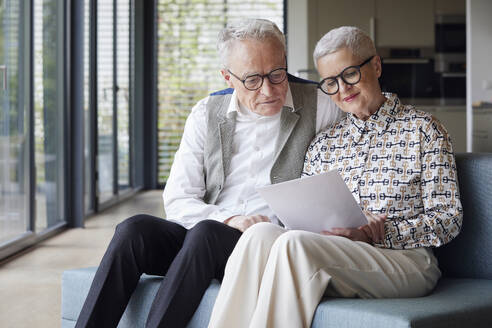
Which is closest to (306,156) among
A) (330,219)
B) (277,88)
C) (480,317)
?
(277,88)

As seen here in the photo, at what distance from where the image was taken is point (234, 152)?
7.31ft

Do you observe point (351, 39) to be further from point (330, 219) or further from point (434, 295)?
point (434, 295)

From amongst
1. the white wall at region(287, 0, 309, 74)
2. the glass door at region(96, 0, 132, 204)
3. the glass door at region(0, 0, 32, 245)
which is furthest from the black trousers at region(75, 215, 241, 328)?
the white wall at region(287, 0, 309, 74)

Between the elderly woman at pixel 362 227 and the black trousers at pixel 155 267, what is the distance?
0.13 metres

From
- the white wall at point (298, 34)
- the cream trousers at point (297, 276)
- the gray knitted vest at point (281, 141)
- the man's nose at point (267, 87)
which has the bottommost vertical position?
the cream trousers at point (297, 276)

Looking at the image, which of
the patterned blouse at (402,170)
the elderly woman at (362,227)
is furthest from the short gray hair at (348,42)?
the patterned blouse at (402,170)

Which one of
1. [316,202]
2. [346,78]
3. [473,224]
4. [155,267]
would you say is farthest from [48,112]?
[473,224]

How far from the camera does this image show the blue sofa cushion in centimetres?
147

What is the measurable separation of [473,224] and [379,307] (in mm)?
576

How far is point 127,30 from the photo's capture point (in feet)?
23.7

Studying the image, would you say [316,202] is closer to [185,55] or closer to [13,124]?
[13,124]

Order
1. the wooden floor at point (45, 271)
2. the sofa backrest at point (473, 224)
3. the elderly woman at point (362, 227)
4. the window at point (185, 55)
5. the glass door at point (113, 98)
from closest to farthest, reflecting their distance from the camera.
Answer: the elderly woman at point (362, 227) < the sofa backrest at point (473, 224) < the wooden floor at point (45, 271) < the glass door at point (113, 98) < the window at point (185, 55)

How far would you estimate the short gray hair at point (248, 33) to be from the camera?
2.10 m

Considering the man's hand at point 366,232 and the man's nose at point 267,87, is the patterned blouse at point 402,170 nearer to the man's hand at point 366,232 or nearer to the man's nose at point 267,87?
the man's hand at point 366,232
